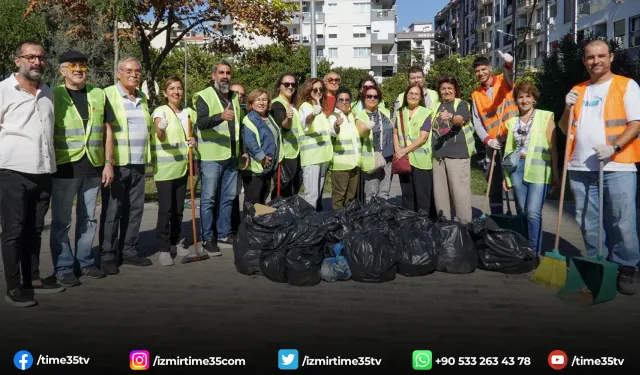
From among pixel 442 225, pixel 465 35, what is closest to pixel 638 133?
pixel 442 225

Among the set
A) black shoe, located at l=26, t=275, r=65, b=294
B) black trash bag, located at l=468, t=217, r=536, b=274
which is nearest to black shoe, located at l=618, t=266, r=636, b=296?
black trash bag, located at l=468, t=217, r=536, b=274

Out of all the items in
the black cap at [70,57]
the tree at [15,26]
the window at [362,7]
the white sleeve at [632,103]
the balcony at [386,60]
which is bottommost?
the white sleeve at [632,103]

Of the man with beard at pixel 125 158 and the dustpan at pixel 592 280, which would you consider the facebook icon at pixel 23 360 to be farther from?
the dustpan at pixel 592 280

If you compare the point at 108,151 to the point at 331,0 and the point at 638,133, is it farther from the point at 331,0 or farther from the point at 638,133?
the point at 331,0

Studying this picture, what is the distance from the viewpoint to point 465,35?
91.0 metres

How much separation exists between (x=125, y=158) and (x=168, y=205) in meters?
0.75

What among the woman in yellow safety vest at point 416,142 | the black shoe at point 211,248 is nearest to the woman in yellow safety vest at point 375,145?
the woman in yellow safety vest at point 416,142

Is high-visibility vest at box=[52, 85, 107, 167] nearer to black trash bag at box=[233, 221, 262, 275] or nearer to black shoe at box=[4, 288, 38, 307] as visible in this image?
black shoe at box=[4, 288, 38, 307]

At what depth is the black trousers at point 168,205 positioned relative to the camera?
6.57 m

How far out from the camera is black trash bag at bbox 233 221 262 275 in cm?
610

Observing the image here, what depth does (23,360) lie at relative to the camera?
377 cm

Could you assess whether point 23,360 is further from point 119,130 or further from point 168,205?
point 168,205

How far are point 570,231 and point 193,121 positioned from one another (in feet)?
16.9

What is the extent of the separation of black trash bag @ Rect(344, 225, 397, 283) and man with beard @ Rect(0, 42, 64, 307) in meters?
2.74
